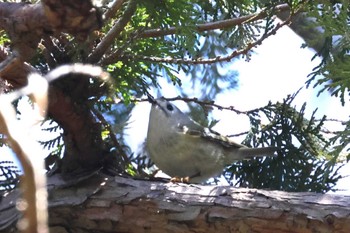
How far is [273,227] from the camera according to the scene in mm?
1193

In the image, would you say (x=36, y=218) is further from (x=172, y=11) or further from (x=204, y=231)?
(x=172, y=11)

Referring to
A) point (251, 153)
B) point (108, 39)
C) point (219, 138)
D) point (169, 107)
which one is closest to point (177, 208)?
point (108, 39)

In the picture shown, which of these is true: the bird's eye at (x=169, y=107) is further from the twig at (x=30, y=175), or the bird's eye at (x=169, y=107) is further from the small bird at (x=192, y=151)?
the twig at (x=30, y=175)

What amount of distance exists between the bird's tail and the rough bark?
465 millimetres

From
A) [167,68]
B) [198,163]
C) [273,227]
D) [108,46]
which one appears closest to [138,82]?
[167,68]

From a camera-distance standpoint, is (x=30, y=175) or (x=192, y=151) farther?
(x=192, y=151)

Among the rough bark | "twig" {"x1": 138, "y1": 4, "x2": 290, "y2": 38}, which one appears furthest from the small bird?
the rough bark

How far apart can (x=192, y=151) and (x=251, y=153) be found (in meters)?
0.20

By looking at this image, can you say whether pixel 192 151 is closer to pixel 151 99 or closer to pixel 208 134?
pixel 208 134

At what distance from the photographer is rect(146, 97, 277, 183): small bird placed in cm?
184

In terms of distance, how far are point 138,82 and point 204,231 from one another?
0.57m

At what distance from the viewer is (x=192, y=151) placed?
187cm

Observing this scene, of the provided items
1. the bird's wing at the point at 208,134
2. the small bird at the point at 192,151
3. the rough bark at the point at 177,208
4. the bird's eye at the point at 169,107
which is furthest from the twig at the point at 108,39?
the bird's eye at the point at 169,107

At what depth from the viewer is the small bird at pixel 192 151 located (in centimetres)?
184
